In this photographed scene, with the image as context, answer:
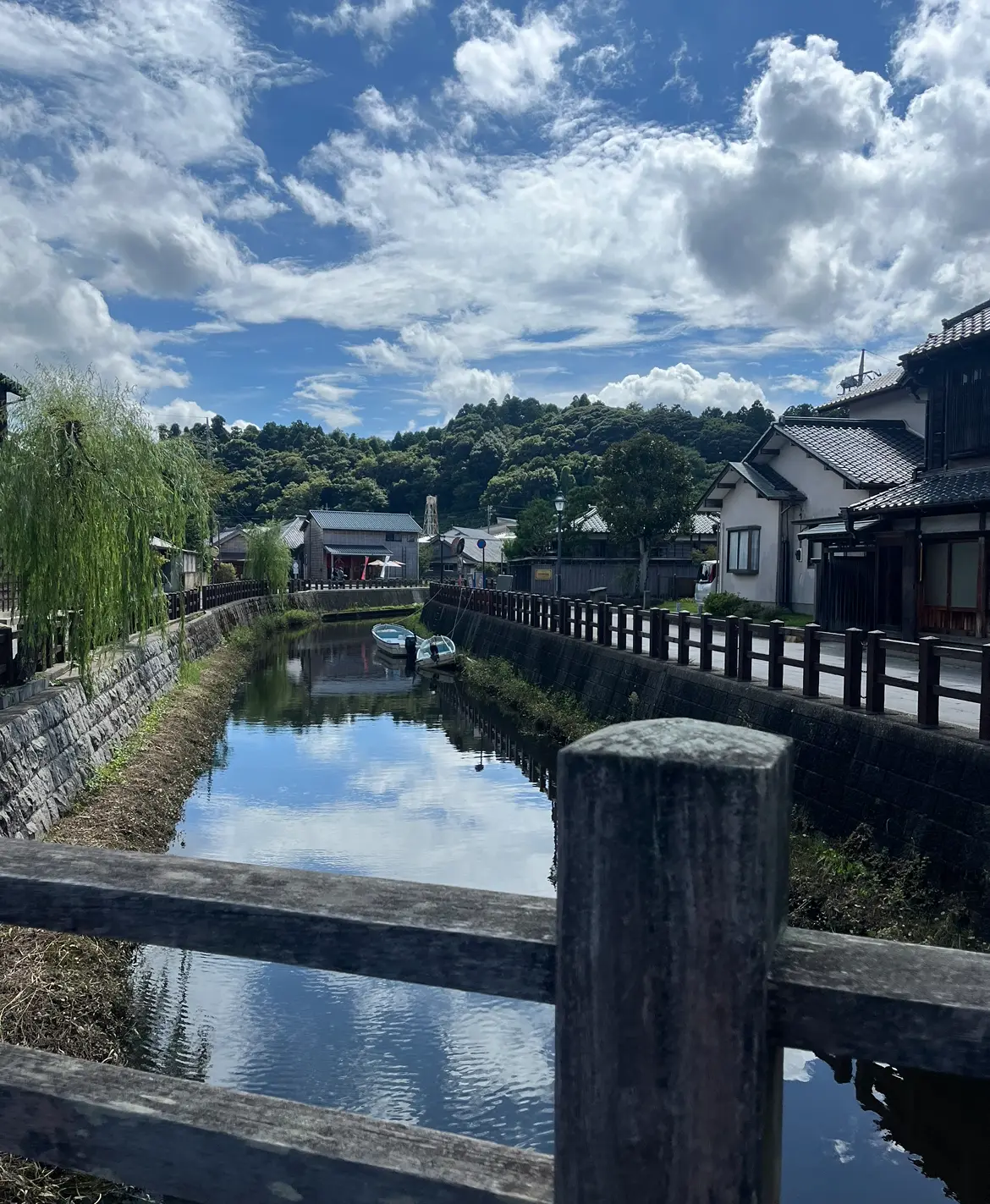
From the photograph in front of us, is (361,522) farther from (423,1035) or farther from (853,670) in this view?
(423,1035)

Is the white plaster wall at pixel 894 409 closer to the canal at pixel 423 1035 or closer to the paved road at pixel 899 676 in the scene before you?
the paved road at pixel 899 676

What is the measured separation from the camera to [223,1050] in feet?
22.9

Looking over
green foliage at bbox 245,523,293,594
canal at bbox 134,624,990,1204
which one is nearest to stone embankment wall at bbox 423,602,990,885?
canal at bbox 134,624,990,1204

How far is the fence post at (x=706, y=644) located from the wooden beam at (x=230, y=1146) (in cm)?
1249

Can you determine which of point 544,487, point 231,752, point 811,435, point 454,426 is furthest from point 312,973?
point 454,426

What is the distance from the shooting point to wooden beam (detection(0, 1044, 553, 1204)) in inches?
58.2

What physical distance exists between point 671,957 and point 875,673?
8.67m

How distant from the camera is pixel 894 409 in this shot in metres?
23.9

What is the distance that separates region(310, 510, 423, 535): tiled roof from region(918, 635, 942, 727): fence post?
56.9 m

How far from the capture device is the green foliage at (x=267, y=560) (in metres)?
44.0

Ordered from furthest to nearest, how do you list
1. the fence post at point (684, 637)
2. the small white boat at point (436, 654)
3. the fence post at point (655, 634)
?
the small white boat at point (436, 654)
the fence post at point (655, 634)
the fence post at point (684, 637)

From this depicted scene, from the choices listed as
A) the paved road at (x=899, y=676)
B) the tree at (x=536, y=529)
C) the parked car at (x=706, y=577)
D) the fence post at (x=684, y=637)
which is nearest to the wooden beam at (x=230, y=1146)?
the paved road at (x=899, y=676)

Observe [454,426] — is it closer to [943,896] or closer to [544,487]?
[544,487]

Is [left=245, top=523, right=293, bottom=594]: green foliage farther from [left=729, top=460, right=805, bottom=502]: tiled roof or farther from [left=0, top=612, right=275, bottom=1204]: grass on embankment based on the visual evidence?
[left=0, top=612, right=275, bottom=1204]: grass on embankment
